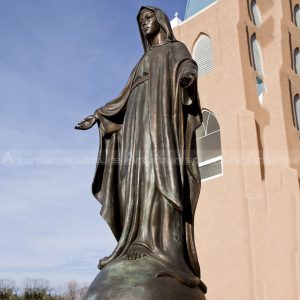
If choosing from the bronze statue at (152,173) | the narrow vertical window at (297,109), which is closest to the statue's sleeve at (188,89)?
the bronze statue at (152,173)

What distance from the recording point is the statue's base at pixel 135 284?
3113 mm

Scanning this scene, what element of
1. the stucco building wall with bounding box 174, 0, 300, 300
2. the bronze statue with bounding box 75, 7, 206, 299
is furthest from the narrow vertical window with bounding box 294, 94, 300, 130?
the bronze statue with bounding box 75, 7, 206, 299

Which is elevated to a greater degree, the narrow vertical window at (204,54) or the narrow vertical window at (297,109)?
the narrow vertical window at (204,54)

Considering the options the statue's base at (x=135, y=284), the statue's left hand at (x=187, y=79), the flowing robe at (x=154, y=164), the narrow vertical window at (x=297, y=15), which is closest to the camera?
the statue's base at (x=135, y=284)

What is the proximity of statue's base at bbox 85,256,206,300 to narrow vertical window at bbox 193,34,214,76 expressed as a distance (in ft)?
53.7

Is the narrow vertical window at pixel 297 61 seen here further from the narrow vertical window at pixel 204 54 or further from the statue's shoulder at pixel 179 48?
the statue's shoulder at pixel 179 48

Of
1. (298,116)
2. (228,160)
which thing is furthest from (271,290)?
(298,116)

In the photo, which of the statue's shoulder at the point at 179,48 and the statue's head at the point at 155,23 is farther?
the statue's head at the point at 155,23

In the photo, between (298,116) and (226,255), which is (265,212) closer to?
(226,255)

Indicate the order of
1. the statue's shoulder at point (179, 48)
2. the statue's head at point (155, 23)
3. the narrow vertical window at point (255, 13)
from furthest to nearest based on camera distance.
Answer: the narrow vertical window at point (255, 13) → the statue's head at point (155, 23) → the statue's shoulder at point (179, 48)

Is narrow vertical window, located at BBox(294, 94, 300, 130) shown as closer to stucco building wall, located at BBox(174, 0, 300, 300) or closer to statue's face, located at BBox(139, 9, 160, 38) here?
stucco building wall, located at BBox(174, 0, 300, 300)

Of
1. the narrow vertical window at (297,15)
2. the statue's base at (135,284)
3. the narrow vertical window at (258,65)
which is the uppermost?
the narrow vertical window at (297,15)

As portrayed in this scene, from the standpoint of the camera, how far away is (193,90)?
3.99m

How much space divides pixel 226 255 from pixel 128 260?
526 inches
